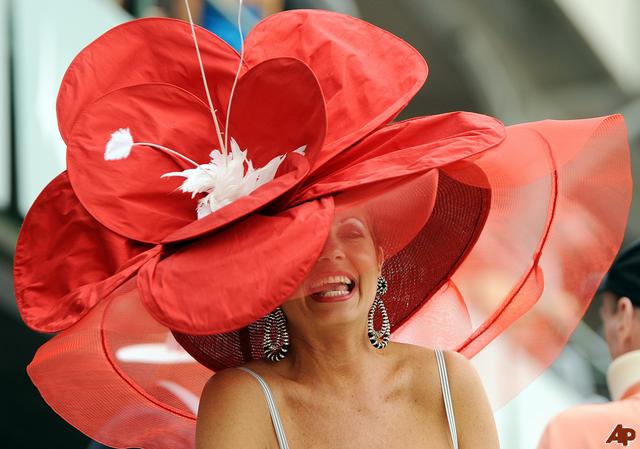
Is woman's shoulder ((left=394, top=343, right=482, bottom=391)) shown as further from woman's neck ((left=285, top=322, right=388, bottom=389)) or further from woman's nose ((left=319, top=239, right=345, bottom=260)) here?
woman's nose ((left=319, top=239, right=345, bottom=260))

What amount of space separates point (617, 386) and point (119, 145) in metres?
1.25

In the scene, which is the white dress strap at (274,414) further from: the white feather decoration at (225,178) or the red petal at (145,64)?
the red petal at (145,64)

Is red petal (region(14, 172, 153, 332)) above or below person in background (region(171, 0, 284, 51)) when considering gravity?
above

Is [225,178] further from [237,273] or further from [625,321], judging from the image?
[625,321]

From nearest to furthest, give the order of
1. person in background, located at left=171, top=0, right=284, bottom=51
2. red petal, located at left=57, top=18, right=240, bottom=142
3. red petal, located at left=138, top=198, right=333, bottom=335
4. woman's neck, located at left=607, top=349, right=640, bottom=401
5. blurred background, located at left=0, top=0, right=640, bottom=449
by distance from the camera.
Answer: red petal, located at left=138, top=198, right=333, bottom=335, red petal, located at left=57, top=18, right=240, bottom=142, woman's neck, located at left=607, top=349, right=640, bottom=401, blurred background, located at left=0, top=0, right=640, bottom=449, person in background, located at left=171, top=0, right=284, bottom=51

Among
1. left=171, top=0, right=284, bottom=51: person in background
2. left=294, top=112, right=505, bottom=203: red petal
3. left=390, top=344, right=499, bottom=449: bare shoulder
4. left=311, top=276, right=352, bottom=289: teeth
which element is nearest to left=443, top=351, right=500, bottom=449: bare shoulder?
left=390, top=344, right=499, bottom=449: bare shoulder

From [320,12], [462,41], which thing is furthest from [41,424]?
[462,41]

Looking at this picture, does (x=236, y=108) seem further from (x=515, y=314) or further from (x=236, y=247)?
(x=515, y=314)

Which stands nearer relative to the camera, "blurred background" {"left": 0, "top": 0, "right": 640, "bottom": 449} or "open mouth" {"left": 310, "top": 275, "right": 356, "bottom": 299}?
"open mouth" {"left": 310, "top": 275, "right": 356, "bottom": 299}

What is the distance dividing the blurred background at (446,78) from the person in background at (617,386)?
1.82ft

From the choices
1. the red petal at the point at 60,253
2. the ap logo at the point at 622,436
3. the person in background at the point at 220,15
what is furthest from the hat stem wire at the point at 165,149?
the person in background at the point at 220,15

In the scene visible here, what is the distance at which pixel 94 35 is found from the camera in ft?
7.71

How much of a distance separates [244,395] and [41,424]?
115cm

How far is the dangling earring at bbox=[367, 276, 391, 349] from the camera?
1397 mm
